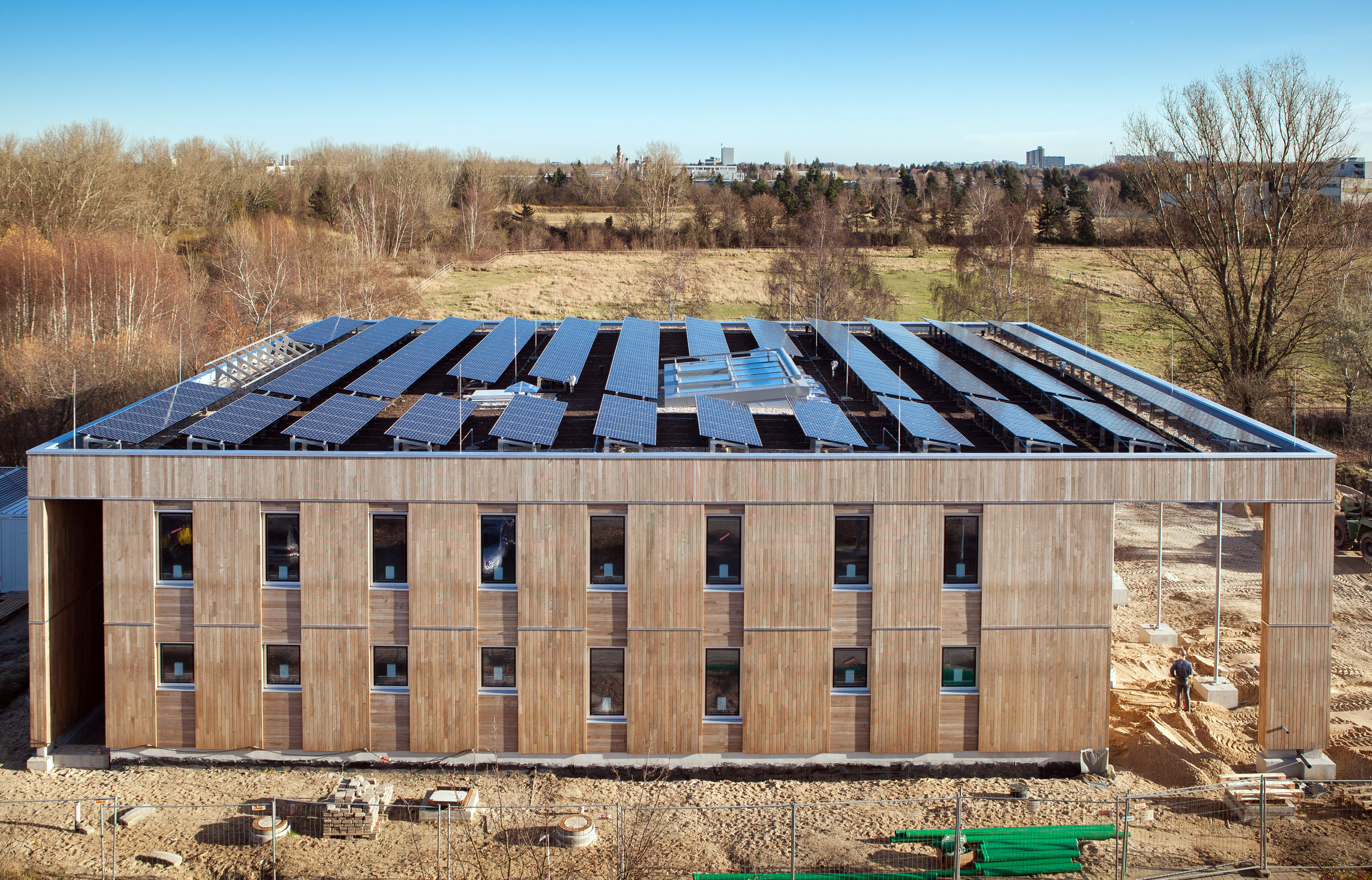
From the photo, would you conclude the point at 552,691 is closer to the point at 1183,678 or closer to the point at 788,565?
the point at 788,565

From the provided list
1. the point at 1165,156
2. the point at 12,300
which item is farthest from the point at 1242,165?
the point at 12,300

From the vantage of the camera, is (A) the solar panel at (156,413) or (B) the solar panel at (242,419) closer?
(A) the solar panel at (156,413)

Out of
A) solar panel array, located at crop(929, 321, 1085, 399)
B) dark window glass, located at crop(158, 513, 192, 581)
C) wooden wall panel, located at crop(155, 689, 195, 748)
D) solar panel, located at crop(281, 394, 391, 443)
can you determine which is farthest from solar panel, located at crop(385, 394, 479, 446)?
solar panel array, located at crop(929, 321, 1085, 399)

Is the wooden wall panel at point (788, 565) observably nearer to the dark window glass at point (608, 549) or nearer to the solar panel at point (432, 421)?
the dark window glass at point (608, 549)

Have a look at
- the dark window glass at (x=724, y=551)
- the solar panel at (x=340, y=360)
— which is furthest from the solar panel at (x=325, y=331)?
the dark window glass at (x=724, y=551)

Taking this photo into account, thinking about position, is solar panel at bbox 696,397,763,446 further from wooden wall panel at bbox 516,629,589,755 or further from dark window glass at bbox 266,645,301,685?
dark window glass at bbox 266,645,301,685

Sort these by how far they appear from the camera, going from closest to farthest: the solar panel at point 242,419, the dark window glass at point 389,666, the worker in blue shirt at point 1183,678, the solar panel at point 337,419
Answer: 1. the dark window glass at point 389,666
2. the solar panel at point 242,419
3. the solar panel at point 337,419
4. the worker in blue shirt at point 1183,678
